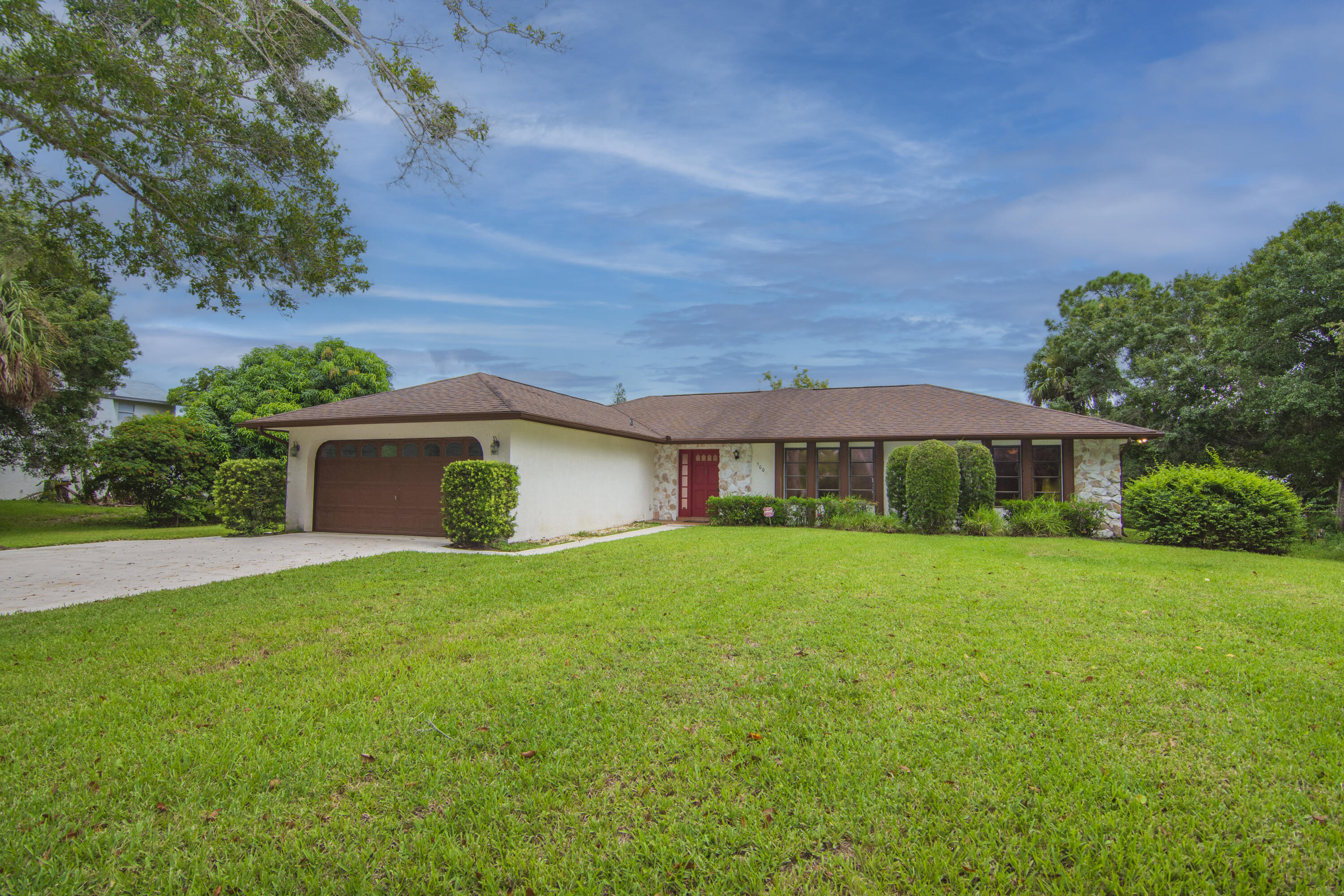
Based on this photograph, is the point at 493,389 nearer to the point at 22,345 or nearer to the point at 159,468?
the point at 22,345

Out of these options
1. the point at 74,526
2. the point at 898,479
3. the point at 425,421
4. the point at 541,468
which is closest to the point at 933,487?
the point at 898,479

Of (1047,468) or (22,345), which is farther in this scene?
(1047,468)

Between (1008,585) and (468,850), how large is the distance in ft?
23.2

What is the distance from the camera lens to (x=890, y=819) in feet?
8.35

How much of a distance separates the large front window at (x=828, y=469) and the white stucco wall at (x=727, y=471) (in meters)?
1.33

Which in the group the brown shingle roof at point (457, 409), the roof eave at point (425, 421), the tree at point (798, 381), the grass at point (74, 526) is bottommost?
the grass at point (74, 526)

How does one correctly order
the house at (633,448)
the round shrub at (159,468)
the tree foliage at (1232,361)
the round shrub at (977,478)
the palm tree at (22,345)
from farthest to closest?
1. the round shrub at (159,468)
2. the tree foliage at (1232,361)
3. the round shrub at (977,478)
4. the house at (633,448)
5. the palm tree at (22,345)

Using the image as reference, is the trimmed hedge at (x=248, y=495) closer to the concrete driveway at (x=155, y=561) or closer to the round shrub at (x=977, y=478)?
the concrete driveway at (x=155, y=561)

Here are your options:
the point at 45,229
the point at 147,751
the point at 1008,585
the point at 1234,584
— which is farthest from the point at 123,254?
the point at 1234,584

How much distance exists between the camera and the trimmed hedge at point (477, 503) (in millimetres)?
11391

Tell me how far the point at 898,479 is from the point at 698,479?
610 centimetres

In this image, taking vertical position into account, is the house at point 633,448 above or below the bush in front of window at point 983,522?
above

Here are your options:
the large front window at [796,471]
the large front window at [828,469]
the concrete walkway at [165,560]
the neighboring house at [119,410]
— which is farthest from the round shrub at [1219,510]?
the neighboring house at [119,410]

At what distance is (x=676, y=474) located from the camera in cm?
1903
